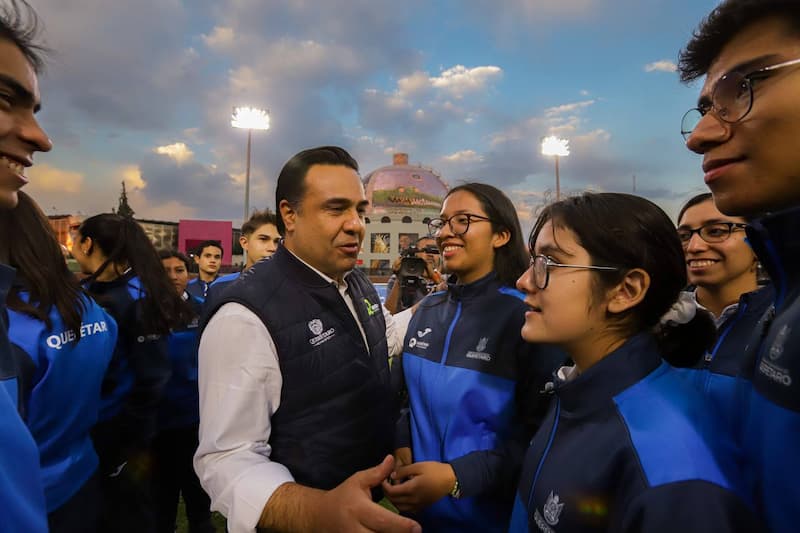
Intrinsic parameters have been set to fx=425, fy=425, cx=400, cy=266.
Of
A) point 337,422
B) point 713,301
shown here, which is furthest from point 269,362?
point 713,301

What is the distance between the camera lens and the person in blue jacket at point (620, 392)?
3.52ft

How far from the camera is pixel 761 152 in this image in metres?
1.09

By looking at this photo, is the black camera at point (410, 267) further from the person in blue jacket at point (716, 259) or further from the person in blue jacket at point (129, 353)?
the person in blue jacket at point (716, 259)

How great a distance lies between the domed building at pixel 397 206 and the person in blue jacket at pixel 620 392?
60.2m

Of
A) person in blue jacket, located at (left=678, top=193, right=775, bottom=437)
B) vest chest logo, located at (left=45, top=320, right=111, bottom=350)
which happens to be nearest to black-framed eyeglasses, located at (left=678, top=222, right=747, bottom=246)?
person in blue jacket, located at (left=678, top=193, right=775, bottom=437)

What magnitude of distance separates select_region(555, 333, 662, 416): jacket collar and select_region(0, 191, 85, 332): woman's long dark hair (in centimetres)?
251

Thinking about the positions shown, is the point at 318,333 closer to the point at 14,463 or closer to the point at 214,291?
the point at 214,291

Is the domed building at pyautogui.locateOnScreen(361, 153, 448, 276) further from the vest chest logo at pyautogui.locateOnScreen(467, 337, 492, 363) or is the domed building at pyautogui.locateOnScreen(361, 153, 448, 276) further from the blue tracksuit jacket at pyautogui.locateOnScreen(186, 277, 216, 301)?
the vest chest logo at pyautogui.locateOnScreen(467, 337, 492, 363)

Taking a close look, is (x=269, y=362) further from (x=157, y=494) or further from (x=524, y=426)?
(x=157, y=494)

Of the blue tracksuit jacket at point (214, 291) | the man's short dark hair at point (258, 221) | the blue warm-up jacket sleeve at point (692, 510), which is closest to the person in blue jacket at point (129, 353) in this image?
the blue tracksuit jacket at point (214, 291)

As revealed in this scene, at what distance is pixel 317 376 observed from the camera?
1899 millimetres

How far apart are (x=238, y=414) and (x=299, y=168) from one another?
122 cm

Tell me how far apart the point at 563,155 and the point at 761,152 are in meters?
34.2

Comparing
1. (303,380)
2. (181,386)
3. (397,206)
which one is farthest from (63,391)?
(397,206)
